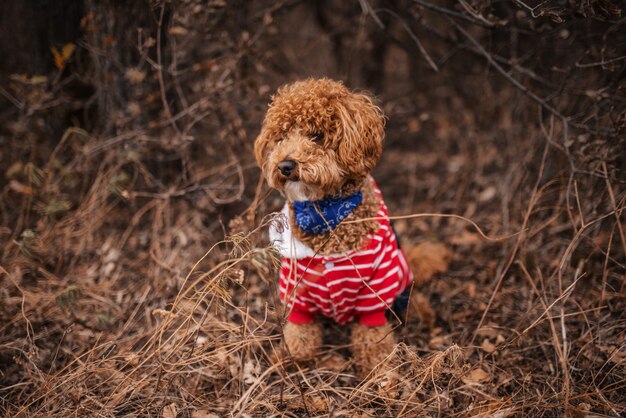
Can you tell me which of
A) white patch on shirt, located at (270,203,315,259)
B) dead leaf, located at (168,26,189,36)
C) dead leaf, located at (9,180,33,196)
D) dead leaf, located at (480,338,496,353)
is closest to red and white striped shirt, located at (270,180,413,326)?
white patch on shirt, located at (270,203,315,259)

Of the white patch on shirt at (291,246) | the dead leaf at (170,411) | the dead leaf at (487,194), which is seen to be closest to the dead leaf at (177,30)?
the white patch on shirt at (291,246)

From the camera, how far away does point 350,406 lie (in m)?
2.42

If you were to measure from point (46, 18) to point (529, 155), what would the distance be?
15.5ft

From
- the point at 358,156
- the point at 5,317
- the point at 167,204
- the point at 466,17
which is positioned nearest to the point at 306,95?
the point at 358,156

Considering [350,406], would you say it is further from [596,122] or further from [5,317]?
[596,122]

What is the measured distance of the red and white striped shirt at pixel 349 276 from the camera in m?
2.55

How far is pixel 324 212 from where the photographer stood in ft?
8.36

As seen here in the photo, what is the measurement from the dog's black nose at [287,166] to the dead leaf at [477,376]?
5.40ft

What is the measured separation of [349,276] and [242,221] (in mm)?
744

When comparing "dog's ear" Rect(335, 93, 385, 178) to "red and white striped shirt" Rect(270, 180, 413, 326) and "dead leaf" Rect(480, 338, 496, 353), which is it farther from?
"dead leaf" Rect(480, 338, 496, 353)

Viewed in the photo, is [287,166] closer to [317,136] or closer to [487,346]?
[317,136]

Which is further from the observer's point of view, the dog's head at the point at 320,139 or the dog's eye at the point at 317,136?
the dog's eye at the point at 317,136

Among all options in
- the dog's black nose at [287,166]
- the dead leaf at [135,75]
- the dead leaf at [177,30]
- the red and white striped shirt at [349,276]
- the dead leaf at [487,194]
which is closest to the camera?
the dog's black nose at [287,166]

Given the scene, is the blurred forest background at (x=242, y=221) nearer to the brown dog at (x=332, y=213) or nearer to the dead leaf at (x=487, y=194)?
the dead leaf at (x=487, y=194)
